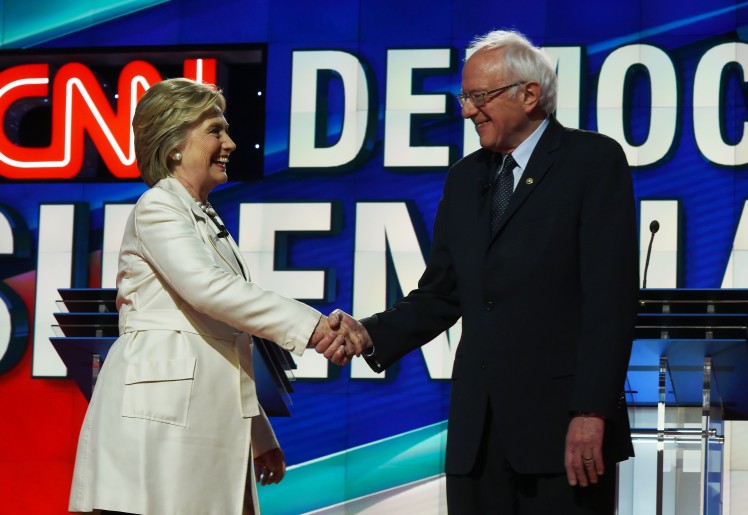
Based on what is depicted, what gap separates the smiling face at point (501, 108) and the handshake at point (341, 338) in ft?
1.84

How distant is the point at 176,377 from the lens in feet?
8.29

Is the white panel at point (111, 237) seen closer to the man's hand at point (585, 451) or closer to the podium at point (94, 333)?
the podium at point (94, 333)

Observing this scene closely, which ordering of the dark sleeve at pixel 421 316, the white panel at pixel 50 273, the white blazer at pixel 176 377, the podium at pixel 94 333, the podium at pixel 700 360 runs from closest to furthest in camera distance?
the white blazer at pixel 176 377 < the dark sleeve at pixel 421 316 < the podium at pixel 700 360 < the podium at pixel 94 333 < the white panel at pixel 50 273

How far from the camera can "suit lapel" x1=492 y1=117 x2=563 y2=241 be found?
2400 millimetres

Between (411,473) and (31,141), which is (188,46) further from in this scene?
(411,473)

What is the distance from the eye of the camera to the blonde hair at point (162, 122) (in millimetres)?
2752

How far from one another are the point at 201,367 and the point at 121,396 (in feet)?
0.60

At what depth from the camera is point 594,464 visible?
2203 mm

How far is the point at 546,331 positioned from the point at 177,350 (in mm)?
814

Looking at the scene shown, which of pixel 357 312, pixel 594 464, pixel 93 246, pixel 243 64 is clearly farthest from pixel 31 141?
pixel 594 464

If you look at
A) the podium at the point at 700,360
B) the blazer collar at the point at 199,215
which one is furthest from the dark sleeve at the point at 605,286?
the podium at the point at 700,360

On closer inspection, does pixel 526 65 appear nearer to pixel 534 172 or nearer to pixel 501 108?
pixel 501 108

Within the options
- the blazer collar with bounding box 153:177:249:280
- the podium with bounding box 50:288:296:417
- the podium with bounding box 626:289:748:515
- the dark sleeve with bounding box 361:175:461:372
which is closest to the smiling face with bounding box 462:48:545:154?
the dark sleeve with bounding box 361:175:461:372

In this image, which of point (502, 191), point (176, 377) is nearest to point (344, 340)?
point (176, 377)
